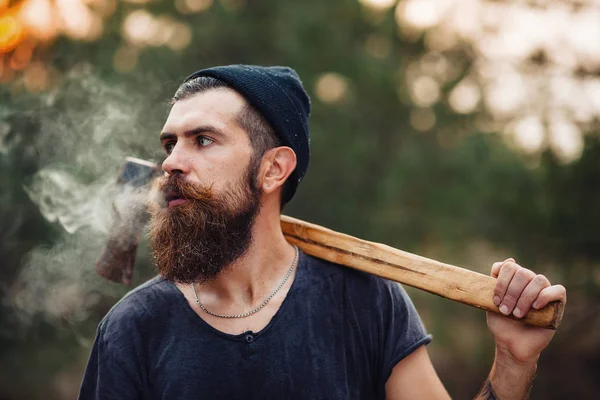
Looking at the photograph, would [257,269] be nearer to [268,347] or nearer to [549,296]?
[268,347]

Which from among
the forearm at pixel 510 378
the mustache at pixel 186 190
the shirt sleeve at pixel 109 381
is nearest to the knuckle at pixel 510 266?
the forearm at pixel 510 378

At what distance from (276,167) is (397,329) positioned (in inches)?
35.2

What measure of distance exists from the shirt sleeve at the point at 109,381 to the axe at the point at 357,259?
55 cm

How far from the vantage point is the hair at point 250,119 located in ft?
9.00

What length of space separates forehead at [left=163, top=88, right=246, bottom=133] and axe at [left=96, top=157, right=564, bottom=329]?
419mm

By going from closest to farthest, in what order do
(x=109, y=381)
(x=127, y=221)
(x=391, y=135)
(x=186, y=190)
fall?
(x=109, y=381)
(x=186, y=190)
(x=127, y=221)
(x=391, y=135)

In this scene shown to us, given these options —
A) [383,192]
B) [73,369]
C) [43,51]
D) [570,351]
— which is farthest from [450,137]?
[73,369]

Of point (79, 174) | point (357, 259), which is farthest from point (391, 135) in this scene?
point (357, 259)

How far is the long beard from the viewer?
2629mm

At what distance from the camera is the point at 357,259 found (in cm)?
267

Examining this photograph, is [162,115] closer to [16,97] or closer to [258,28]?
[16,97]

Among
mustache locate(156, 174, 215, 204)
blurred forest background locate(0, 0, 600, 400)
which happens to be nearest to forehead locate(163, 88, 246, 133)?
mustache locate(156, 174, 215, 204)

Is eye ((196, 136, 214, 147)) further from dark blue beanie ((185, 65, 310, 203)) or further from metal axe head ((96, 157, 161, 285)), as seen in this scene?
metal axe head ((96, 157, 161, 285))

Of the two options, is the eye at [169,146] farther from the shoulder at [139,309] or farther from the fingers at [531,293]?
the fingers at [531,293]
